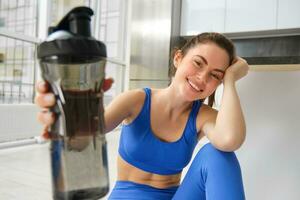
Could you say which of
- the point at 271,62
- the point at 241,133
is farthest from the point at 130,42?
the point at 241,133

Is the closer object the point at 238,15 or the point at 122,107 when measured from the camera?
the point at 122,107

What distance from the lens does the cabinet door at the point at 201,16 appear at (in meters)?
3.70

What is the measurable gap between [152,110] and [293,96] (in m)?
0.47

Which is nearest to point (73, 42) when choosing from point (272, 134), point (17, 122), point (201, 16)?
point (272, 134)

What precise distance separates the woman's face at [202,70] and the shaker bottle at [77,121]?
367 mm

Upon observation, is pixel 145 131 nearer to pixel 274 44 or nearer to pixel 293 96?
pixel 293 96

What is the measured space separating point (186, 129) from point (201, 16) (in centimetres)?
315

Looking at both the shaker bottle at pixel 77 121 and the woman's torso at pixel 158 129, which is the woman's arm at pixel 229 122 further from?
the shaker bottle at pixel 77 121

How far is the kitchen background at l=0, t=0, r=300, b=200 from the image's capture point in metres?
1.04

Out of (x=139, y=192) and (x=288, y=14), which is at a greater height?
(x=288, y=14)

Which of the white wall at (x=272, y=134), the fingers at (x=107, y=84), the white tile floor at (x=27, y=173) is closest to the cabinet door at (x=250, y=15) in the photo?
the white tile floor at (x=27, y=173)

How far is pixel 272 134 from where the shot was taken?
1051 mm

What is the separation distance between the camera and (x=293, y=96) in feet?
3.34

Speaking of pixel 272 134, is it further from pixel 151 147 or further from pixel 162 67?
pixel 162 67
